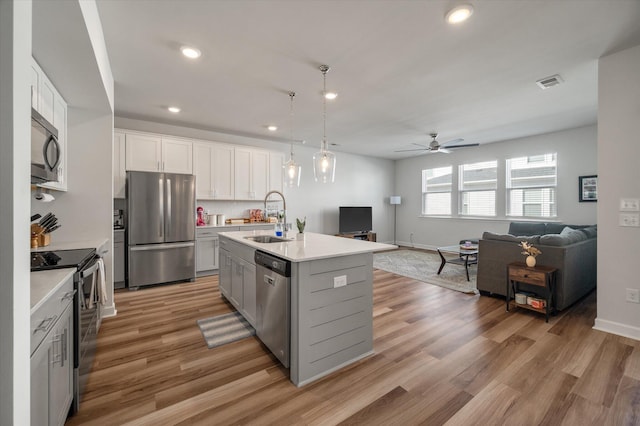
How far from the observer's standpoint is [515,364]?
7.06 feet

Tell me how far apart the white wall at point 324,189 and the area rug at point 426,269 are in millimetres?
1671

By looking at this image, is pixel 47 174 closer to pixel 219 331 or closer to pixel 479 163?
pixel 219 331

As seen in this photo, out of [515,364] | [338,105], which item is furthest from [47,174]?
[515,364]

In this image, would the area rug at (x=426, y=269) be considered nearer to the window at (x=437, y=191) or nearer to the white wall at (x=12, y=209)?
the window at (x=437, y=191)

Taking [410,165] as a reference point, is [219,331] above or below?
below

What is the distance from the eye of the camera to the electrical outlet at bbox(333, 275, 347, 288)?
208 cm

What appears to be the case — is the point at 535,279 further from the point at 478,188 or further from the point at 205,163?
the point at 205,163

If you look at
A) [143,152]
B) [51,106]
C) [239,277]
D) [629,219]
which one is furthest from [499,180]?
[51,106]

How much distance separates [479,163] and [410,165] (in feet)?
6.35

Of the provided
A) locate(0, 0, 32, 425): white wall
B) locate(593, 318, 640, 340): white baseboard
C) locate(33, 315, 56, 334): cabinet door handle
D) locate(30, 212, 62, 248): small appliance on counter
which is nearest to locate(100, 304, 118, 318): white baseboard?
locate(30, 212, 62, 248): small appliance on counter

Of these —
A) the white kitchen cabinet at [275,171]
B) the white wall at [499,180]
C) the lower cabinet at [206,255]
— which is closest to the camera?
the lower cabinet at [206,255]

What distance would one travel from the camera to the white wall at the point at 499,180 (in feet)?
16.9

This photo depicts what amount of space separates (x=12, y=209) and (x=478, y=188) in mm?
7637

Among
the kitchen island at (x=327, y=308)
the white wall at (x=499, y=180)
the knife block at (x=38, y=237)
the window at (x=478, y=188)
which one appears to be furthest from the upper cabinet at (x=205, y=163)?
the window at (x=478, y=188)
